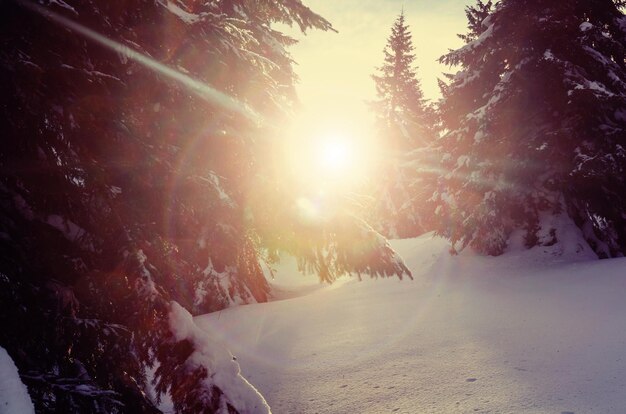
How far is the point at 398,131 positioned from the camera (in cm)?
2841

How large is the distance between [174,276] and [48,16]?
1.68 m

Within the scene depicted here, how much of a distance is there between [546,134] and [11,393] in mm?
9780

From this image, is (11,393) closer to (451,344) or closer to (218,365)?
(218,365)

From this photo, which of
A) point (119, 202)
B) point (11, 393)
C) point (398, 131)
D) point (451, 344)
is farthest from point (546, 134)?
point (398, 131)

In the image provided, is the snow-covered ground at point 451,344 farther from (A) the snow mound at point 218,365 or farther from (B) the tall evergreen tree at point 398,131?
(B) the tall evergreen tree at point 398,131

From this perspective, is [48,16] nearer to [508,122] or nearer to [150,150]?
[150,150]

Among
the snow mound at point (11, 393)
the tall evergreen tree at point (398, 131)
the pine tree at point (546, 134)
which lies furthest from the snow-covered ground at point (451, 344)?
the tall evergreen tree at point (398, 131)

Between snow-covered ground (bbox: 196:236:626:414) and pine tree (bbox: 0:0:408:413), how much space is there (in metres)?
1.20

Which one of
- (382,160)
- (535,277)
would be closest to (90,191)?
(535,277)

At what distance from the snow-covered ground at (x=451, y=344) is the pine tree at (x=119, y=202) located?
3.95ft

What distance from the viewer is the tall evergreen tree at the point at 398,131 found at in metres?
27.1

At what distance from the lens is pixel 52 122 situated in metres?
2.11

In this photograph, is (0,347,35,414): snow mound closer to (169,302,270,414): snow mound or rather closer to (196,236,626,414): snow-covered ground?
(169,302,270,414): snow mound

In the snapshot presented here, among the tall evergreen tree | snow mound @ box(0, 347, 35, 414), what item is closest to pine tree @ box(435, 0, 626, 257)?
snow mound @ box(0, 347, 35, 414)
